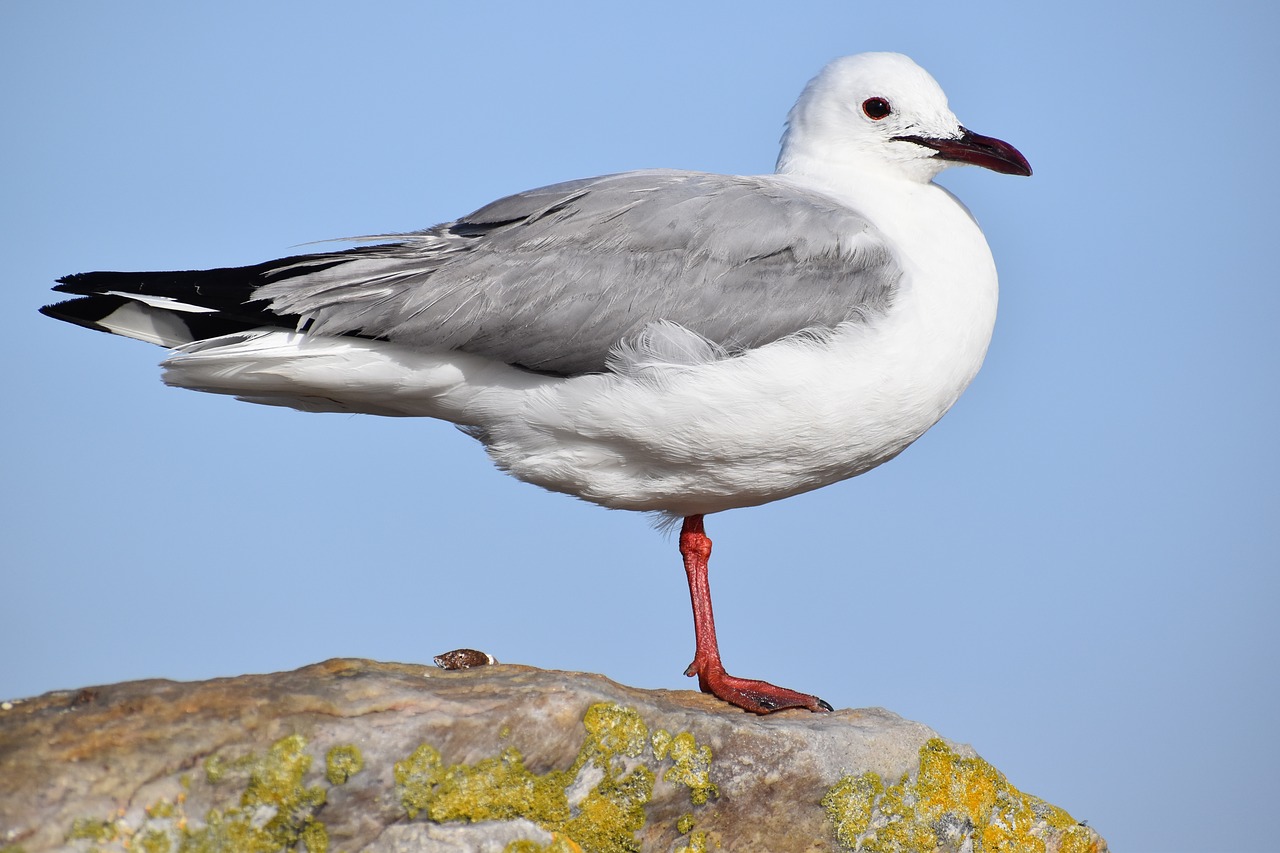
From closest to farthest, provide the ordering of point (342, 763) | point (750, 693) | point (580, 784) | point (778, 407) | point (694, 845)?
point (342, 763) < point (580, 784) < point (694, 845) < point (778, 407) < point (750, 693)

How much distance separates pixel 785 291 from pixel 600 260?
3.33 ft

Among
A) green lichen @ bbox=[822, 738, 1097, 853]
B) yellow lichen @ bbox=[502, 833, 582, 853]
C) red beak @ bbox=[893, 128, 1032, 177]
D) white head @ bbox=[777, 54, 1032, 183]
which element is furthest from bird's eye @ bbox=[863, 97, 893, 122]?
yellow lichen @ bbox=[502, 833, 582, 853]

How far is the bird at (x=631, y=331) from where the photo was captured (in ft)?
22.0

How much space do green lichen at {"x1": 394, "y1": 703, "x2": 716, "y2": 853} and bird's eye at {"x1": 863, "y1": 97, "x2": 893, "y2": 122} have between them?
411 centimetres

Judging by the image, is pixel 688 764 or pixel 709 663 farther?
pixel 709 663

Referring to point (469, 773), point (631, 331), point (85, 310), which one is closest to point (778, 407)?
point (631, 331)

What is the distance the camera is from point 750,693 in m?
7.30

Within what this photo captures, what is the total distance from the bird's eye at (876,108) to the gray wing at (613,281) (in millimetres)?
1044

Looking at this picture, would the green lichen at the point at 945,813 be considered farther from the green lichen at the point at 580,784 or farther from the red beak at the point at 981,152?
the red beak at the point at 981,152

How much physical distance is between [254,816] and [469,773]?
2.85 ft

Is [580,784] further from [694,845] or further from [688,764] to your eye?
[694,845]

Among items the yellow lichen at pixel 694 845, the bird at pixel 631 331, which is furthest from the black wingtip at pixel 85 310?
the yellow lichen at pixel 694 845

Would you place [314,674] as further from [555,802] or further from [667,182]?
[667,182]

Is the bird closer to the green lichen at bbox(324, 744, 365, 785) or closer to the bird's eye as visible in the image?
the bird's eye
